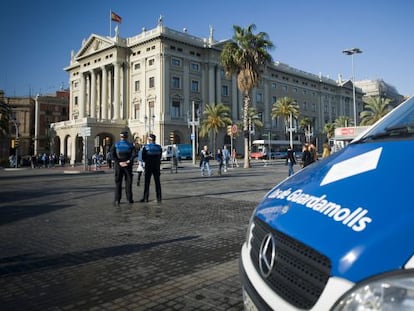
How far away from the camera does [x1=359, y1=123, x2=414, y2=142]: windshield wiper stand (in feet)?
6.82

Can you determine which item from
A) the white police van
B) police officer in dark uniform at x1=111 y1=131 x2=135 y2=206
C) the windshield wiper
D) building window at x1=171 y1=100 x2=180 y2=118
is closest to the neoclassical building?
building window at x1=171 y1=100 x2=180 y2=118

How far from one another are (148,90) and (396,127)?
55.8m

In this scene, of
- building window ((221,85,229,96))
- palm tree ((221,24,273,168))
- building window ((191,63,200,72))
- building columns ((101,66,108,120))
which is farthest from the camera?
building window ((221,85,229,96))

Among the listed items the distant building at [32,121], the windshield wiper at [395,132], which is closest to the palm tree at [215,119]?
the distant building at [32,121]

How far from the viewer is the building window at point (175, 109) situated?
55.4 metres

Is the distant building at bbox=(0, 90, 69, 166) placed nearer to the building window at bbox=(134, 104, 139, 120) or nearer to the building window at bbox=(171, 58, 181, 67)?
the building window at bbox=(134, 104, 139, 120)

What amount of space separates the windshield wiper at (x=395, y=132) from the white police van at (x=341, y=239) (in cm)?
4

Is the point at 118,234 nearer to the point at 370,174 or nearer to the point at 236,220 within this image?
the point at 236,220

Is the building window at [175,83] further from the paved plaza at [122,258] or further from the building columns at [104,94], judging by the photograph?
the paved plaza at [122,258]

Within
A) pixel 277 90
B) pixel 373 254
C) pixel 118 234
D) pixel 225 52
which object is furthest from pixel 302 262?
pixel 277 90

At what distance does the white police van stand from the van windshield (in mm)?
60

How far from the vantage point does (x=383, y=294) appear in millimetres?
1107

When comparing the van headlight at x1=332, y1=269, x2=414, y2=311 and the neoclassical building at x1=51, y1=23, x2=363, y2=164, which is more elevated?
the neoclassical building at x1=51, y1=23, x2=363, y2=164

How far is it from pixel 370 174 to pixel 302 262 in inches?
22.5
